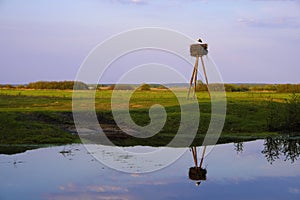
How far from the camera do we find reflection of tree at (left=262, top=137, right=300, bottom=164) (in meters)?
13.6

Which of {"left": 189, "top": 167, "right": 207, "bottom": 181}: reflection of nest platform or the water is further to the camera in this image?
{"left": 189, "top": 167, "right": 207, "bottom": 181}: reflection of nest platform

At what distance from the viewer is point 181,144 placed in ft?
51.5

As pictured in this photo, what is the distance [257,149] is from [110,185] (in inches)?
281

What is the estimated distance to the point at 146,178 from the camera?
1057 cm

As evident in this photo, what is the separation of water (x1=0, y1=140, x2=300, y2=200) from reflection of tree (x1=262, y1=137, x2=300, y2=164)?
7cm

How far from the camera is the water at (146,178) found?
903 centimetres

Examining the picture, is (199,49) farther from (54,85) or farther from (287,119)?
(54,85)

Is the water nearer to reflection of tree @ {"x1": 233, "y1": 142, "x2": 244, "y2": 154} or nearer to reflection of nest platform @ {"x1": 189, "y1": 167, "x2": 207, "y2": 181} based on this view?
reflection of nest platform @ {"x1": 189, "y1": 167, "x2": 207, "y2": 181}

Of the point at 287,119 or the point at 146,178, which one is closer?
the point at 146,178

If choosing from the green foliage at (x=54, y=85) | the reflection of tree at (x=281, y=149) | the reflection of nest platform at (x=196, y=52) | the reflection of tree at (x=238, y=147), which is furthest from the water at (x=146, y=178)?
the green foliage at (x=54, y=85)

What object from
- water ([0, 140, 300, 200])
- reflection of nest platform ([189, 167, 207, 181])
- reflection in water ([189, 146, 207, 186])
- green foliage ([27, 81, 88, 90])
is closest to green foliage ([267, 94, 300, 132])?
water ([0, 140, 300, 200])

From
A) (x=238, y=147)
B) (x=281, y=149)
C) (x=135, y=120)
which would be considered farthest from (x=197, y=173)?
(x=135, y=120)

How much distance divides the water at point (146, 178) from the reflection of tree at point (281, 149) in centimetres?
7

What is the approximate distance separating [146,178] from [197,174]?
139 centimetres
